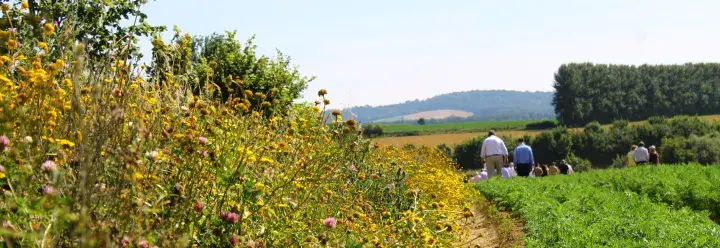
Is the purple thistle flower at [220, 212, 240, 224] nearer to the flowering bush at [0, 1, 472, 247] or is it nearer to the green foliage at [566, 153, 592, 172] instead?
the flowering bush at [0, 1, 472, 247]

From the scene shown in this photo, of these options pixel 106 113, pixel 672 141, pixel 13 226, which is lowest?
pixel 672 141

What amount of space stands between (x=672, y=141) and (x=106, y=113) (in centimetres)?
5857

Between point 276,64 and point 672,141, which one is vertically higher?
point 276,64

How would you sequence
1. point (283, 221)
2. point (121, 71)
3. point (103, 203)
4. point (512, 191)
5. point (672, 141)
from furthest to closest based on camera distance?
point (672, 141) → point (512, 191) → point (283, 221) → point (121, 71) → point (103, 203)

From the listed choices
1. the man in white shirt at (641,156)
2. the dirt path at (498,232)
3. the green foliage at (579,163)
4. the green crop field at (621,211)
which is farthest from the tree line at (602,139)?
the dirt path at (498,232)

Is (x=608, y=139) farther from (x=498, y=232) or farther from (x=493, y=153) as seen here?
(x=498, y=232)

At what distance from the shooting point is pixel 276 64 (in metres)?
19.0

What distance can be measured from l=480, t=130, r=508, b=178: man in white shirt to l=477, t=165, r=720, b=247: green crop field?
94.9 inches

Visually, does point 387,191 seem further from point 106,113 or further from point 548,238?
point 106,113

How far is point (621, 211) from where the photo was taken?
333 inches

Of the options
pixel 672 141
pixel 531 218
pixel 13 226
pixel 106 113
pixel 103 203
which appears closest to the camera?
pixel 13 226

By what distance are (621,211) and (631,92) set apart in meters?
80.6

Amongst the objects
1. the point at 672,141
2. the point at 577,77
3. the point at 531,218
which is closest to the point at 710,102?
the point at 577,77

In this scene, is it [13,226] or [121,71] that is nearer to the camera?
[13,226]
